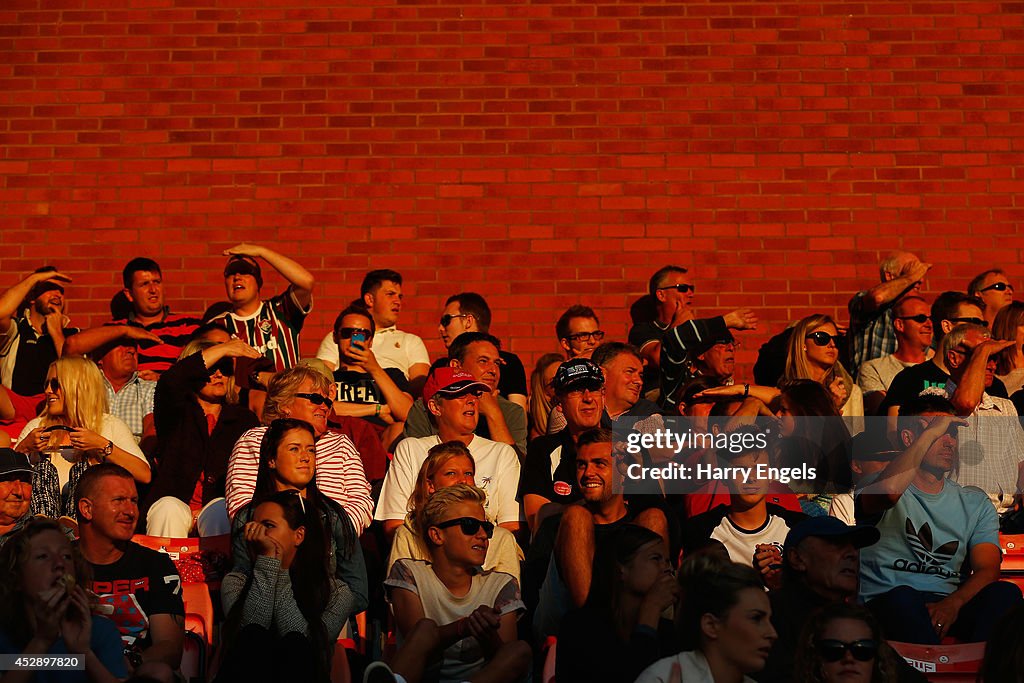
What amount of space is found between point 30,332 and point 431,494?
4.67 m

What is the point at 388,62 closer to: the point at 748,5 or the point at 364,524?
the point at 748,5

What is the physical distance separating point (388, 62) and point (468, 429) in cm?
456

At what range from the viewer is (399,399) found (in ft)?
30.2

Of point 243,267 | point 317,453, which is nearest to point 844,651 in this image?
point 317,453

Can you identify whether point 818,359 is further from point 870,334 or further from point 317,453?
point 317,453

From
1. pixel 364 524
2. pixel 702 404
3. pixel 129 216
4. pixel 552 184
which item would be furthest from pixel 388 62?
pixel 364 524

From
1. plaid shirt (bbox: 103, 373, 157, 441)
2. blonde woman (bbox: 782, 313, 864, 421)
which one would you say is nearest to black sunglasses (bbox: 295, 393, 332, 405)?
A: plaid shirt (bbox: 103, 373, 157, 441)

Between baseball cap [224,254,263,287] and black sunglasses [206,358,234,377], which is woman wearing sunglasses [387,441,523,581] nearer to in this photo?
black sunglasses [206,358,234,377]

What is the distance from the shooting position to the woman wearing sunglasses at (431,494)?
22.6 feet

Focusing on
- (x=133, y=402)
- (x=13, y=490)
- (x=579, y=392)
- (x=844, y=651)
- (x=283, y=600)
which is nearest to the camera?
(x=844, y=651)

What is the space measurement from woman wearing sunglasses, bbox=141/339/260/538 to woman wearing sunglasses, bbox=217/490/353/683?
4.76ft

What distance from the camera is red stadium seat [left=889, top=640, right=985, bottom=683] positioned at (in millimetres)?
6496

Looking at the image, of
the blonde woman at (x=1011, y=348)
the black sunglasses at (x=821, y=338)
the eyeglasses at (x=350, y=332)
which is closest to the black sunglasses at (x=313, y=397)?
the eyeglasses at (x=350, y=332)

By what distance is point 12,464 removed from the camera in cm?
716
